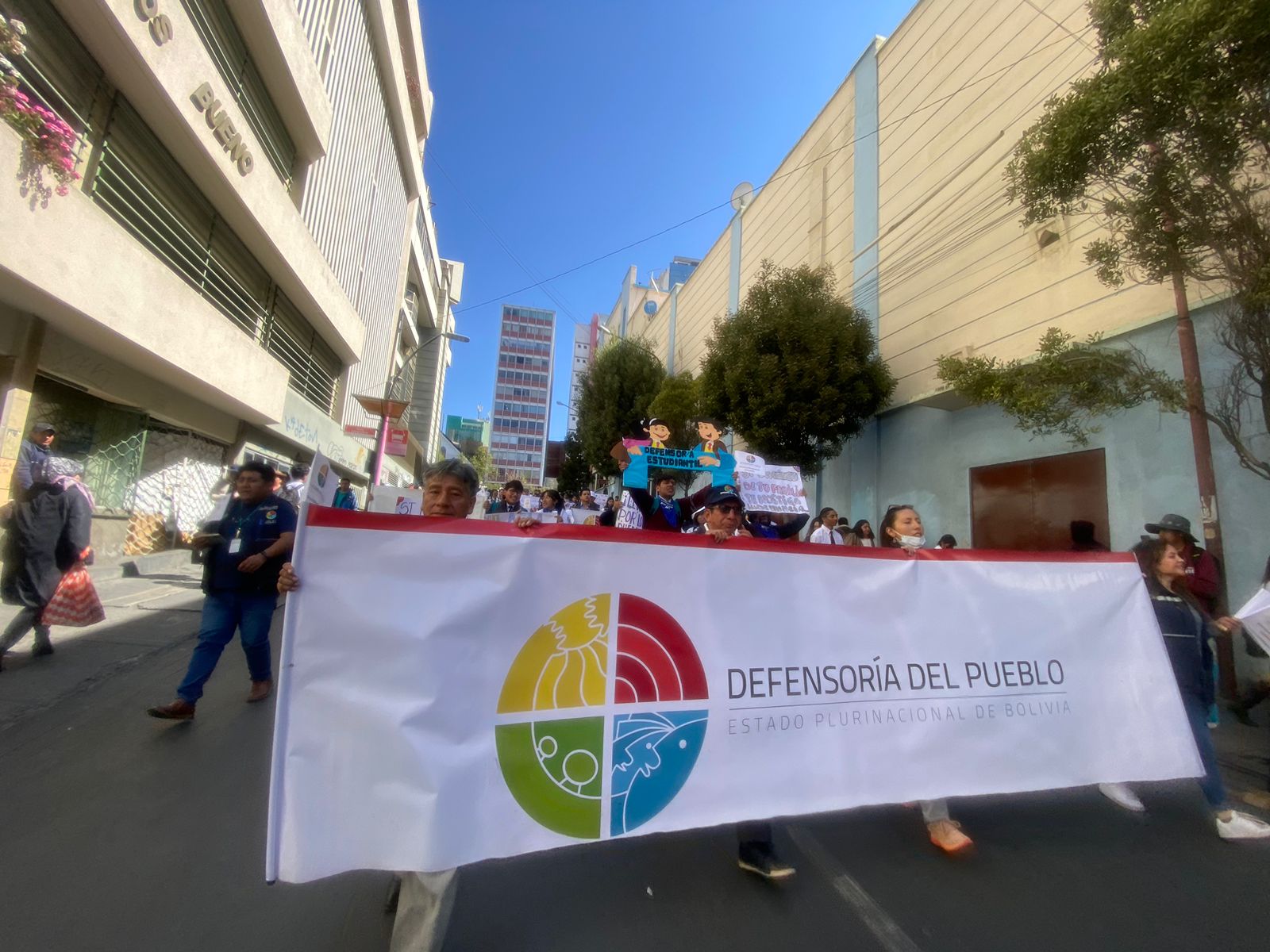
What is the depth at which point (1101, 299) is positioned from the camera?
8.34 m

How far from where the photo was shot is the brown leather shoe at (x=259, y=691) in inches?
177

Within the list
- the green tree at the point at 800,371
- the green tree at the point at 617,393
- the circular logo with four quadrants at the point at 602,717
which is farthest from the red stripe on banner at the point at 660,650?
the green tree at the point at 617,393

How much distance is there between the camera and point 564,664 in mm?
2273

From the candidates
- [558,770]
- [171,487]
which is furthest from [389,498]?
[558,770]

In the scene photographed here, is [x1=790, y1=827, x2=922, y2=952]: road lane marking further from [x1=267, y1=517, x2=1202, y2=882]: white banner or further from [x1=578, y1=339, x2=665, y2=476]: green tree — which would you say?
[x1=578, y1=339, x2=665, y2=476]: green tree

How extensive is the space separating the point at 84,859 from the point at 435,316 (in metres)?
40.4

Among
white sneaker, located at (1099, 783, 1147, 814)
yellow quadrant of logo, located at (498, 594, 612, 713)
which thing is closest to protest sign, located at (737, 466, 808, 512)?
A: white sneaker, located at (1099, 783, 1147, 814)

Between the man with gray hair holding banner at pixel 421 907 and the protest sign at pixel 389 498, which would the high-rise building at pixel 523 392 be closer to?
the protest sign at pixel 389 498

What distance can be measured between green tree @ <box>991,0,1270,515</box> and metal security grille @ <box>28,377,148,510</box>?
11588 millimetres

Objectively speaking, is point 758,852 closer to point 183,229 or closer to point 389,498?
point 389,498

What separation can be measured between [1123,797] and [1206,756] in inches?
19.2

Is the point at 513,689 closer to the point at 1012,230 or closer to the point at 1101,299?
the point at 1101,299

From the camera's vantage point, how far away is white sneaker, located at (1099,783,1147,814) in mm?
3383

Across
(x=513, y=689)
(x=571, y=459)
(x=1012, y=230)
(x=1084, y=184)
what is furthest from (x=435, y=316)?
(x=513, y=689)
